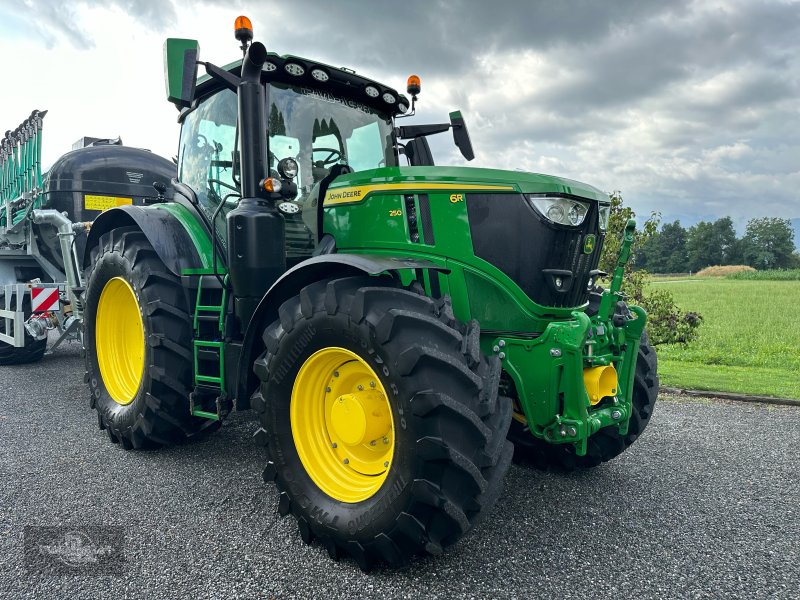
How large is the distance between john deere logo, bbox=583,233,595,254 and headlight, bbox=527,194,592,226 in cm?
14

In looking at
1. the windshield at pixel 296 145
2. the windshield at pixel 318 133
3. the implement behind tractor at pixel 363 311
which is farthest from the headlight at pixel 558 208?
the windshield at pixel 318 133

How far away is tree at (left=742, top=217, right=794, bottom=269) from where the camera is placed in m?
82.9

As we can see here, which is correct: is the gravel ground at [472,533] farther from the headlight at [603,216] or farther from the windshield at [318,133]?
the windshield at [318,133]

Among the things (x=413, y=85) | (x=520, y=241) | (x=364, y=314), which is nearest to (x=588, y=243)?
(x=520, y=241)

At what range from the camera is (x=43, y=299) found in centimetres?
684

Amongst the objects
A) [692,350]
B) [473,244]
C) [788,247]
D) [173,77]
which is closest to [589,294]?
[473,244]

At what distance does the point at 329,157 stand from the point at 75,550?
2.59 metres

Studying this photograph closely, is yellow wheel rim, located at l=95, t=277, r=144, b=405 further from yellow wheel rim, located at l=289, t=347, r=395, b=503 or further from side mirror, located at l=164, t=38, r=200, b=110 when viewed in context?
yellow wheel rim, located at l=289, t=347, r=395, b=503

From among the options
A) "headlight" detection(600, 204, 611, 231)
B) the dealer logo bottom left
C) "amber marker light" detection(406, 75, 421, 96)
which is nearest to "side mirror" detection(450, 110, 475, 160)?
"amber marker light" detection(406, 75, 421, 96)

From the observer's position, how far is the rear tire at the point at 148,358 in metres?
3.77

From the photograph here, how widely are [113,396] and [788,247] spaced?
99878 mm

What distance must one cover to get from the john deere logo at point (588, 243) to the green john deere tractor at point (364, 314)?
2cm

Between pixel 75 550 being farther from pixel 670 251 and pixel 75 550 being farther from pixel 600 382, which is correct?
pixel 670 251

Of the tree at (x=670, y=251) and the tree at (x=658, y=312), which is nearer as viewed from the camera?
the tree at (x=658, y=312)
